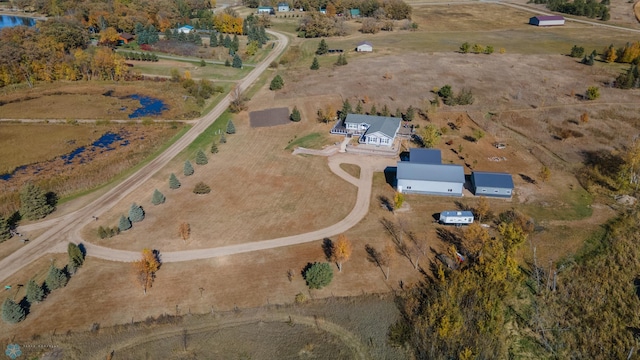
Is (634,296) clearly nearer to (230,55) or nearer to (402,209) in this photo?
(402,209)

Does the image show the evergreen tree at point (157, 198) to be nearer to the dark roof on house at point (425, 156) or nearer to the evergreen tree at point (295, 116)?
the evergreen tree at point (295, 116)

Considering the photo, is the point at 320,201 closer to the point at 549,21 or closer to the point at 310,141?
the point at 310,141

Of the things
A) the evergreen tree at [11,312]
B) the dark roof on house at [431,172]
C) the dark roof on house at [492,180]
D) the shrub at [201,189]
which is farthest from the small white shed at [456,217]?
the evergreen tree at [11,312]

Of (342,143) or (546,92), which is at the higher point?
(546,92)

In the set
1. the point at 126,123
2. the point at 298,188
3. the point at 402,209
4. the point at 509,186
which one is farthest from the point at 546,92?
the point at 126,123

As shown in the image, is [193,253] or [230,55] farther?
[230,55]

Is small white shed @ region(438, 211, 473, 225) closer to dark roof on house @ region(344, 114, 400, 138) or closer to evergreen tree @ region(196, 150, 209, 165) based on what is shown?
dark roof on house @ region(344, 114, 400, 138)
